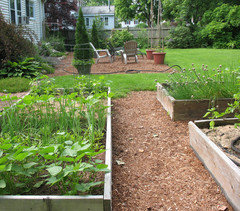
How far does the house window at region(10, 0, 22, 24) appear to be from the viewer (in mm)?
11625

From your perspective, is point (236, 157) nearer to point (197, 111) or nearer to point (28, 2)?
point (197, 111)

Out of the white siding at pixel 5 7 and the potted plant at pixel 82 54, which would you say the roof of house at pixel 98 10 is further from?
the potted plant at pixel 82 54

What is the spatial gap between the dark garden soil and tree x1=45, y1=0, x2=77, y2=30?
56.4ft

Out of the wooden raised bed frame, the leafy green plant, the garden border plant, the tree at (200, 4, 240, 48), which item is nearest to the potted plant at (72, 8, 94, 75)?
the leafy green plant

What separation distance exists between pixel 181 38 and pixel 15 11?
38.5 ft

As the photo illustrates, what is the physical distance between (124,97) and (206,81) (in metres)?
1.78

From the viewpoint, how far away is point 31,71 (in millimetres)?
7207

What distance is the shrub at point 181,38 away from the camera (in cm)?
1838

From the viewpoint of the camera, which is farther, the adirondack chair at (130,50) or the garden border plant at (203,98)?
the adirondack chair at (130,50)

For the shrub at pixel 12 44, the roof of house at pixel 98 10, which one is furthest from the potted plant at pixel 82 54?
the roof of house at pixel 98 10

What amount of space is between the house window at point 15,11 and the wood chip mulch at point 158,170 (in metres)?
10.5

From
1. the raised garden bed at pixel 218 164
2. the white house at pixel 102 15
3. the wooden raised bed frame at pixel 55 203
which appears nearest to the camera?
the wooden raised bed frame at pixel 55 203

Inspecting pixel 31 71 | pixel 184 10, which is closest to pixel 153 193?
pixel 31 71

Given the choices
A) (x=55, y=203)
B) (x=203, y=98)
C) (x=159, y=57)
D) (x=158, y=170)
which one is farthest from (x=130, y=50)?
(x=55, y=203)
